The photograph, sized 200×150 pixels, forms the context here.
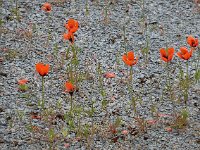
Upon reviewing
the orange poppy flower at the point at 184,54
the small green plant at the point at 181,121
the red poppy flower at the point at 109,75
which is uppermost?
the orange poppy flower at the point at 184,54

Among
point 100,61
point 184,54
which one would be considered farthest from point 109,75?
point 184,54

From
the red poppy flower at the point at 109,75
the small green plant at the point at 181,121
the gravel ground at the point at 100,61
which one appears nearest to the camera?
the gravel ground at the point at 100,61

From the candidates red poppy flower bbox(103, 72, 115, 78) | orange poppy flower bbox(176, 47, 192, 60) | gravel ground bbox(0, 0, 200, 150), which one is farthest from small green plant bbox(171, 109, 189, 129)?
red poppy flower bbox(103, 72, 115, 78)

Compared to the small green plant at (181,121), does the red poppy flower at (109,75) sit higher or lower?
higher

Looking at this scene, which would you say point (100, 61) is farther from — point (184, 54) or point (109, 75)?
point (184, 54)

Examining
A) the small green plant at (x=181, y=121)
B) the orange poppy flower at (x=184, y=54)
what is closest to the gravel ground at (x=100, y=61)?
the small green plant at (x=181, y=121)

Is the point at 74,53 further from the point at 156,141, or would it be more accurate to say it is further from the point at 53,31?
the point at 156,141

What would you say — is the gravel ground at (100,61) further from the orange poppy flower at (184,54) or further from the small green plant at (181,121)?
the orange poppy flower at (184,54)

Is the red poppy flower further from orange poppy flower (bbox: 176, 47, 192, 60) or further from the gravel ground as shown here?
orange poppy flower (bbox: 176, 47, 192, 60)

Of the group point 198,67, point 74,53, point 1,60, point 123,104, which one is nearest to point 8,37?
point 1,60
